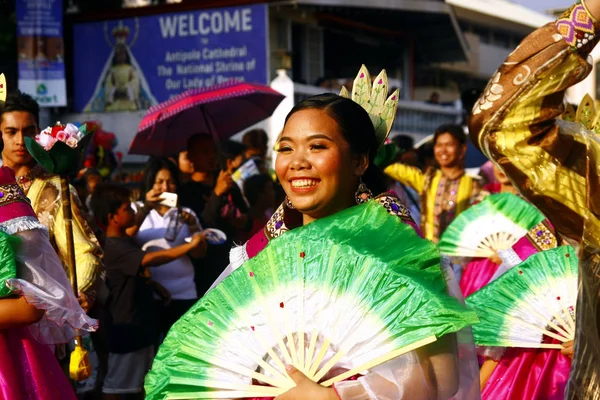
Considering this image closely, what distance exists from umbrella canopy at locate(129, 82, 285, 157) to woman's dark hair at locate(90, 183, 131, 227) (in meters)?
1.44

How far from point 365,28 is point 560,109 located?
20.5 m

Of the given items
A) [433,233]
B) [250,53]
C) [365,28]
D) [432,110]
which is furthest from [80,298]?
[365,28]

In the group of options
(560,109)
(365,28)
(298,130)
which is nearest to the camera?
(560,109)

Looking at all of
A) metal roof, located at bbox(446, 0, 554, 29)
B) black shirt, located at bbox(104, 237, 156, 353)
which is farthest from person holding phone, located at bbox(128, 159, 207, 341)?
metal roof, located at bbox(446, 0, 554, 29)

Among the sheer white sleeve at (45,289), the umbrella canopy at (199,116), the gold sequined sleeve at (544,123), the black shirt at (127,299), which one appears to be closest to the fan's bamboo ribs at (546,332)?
the gold sequined sleeve at (544,123)

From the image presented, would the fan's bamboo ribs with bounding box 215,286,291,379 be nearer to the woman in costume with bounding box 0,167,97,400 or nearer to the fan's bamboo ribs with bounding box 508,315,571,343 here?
the woman in costume with bounding box 0,167,97,400

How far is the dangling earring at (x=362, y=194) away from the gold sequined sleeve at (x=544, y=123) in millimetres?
690

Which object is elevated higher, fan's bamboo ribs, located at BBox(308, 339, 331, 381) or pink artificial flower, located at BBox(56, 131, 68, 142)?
pink artificial flower, located at BBox(56, 131, 68, 142)

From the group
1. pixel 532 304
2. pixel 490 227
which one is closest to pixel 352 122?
pixel 532 304

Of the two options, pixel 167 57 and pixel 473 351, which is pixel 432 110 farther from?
pixel 473 351

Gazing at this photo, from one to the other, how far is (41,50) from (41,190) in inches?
481

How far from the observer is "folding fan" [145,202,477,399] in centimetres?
261

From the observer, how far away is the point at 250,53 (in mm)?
18141

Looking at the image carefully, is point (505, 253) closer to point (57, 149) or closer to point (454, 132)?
point (57, 149)
